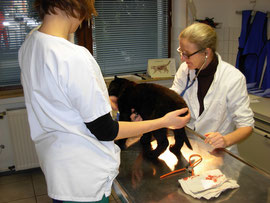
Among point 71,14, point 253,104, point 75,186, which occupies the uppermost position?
point 71,14

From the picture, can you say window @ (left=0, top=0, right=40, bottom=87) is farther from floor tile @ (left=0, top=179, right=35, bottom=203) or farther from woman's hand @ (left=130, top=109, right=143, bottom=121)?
woman's hand @ (left=130, top=109, right=143, bottom=121)

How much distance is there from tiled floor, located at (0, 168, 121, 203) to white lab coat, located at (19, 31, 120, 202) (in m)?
1.60

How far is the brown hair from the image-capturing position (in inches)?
29.6

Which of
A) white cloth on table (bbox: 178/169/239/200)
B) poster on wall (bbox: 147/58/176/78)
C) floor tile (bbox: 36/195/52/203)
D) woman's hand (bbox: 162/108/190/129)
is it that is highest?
woman's hand (bbox: 162/108/190/129)

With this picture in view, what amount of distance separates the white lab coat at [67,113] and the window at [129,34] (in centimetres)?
219

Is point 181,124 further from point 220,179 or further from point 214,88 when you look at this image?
point 214,88

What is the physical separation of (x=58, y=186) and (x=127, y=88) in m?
0.68

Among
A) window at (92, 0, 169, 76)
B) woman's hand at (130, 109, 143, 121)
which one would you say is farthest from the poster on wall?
woman's hand at (130, 109, 143, 121)

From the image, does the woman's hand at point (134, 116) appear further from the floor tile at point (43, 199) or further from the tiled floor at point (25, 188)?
the floor tile at point (43, 199)

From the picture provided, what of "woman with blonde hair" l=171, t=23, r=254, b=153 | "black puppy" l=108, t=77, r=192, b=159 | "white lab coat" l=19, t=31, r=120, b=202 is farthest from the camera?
"woman with blonde hair" l=171, t=23, r=254, b=153

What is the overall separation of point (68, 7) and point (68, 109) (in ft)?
0.98

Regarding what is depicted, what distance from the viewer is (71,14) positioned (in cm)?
77

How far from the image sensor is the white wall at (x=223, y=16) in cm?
305

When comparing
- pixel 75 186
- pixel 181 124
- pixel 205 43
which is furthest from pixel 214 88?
pixel 75 186
